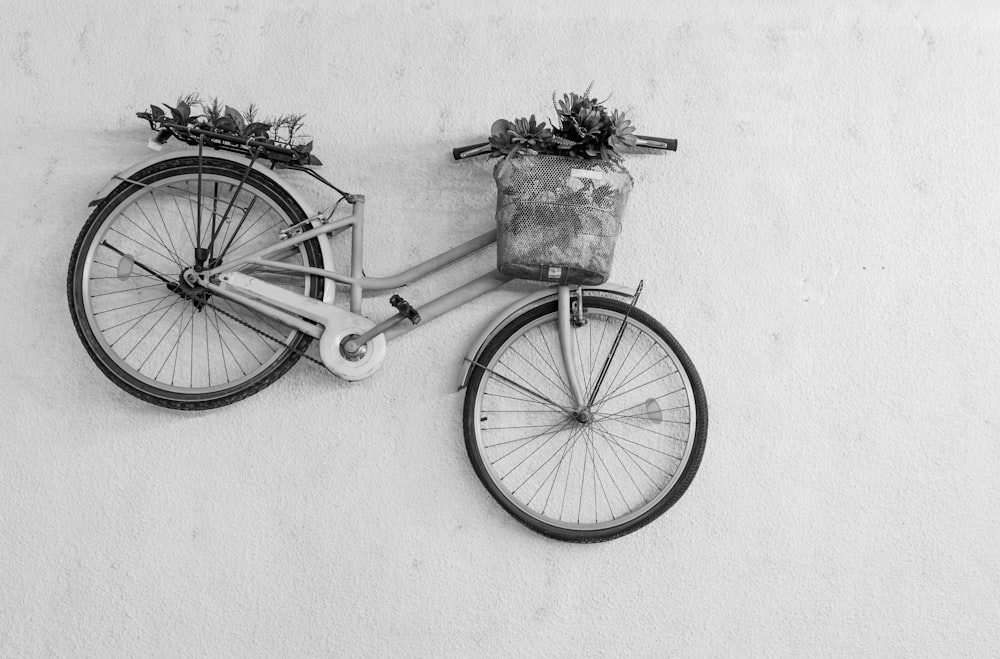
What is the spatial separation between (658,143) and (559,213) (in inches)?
13.9

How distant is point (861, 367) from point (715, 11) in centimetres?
104

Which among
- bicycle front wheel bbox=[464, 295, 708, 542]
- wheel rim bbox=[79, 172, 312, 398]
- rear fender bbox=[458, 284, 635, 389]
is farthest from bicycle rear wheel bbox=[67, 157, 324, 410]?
bicycle front wheel bbox=[464, 295, 708, 542]

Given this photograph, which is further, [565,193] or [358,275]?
[358,275]

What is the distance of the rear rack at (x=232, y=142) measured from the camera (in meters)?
1.71

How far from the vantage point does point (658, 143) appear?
179cm

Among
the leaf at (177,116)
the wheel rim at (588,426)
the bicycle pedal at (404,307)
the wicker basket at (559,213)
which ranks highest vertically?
the leaf at (177,116)

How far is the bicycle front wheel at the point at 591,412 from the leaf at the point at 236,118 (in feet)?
2.63

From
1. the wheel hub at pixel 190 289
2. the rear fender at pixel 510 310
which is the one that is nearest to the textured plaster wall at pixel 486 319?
the rear fender at pixel 510 310

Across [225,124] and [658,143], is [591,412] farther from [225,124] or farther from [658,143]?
[225,124]

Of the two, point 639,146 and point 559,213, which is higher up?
point 639,146

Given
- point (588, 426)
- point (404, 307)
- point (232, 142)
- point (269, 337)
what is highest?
point (232, 142)

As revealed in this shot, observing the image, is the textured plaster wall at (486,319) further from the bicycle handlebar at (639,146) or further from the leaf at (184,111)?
the leaf at (184,111)

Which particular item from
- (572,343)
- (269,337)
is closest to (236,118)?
(269,337)

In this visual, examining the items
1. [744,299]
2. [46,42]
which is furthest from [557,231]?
[46,42]
